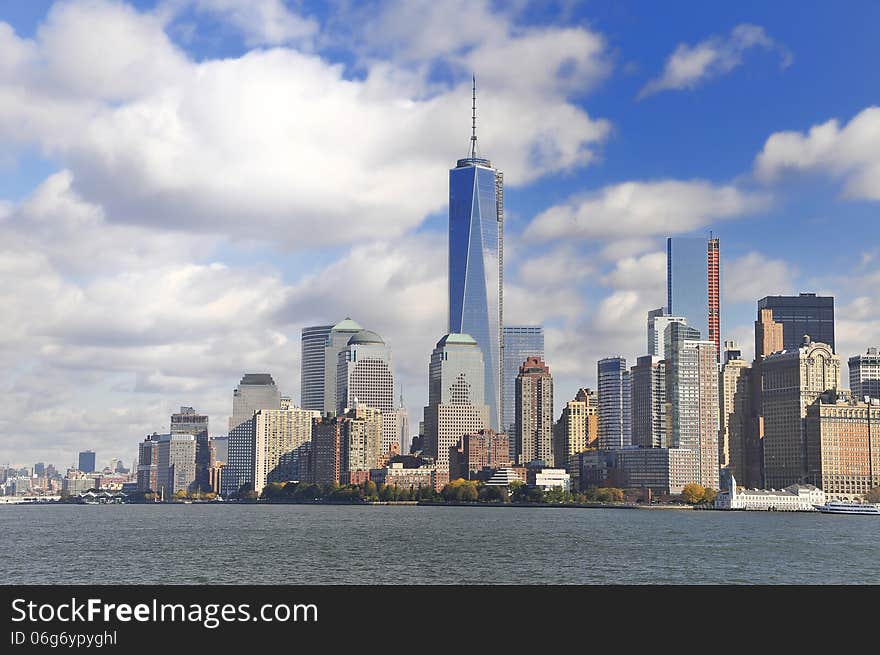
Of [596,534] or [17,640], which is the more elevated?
[17,640]

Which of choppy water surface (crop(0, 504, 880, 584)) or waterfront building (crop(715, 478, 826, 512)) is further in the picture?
waterfront building (crop(715, 478, 826, 512))

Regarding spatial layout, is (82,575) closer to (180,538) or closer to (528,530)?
(180,538)

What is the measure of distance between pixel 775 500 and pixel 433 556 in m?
134

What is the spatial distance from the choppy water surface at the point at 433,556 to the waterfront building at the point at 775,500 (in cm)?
7711

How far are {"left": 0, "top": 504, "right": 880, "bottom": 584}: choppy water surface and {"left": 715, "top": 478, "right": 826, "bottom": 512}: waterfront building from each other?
7711 cm

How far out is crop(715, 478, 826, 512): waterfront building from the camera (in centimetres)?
18788

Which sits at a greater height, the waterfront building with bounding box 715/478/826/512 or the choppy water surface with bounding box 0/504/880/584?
the choppy water surface with bounding box 0/504/880/584

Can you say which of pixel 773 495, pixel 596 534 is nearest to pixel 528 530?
pixel 596 534

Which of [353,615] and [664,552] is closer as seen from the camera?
[353,615]

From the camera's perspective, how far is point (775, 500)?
189250 mm

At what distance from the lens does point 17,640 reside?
723cm

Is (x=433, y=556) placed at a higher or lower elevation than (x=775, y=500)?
higher

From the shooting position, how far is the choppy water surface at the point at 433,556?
181 ft

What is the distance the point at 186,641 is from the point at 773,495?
193 metres
